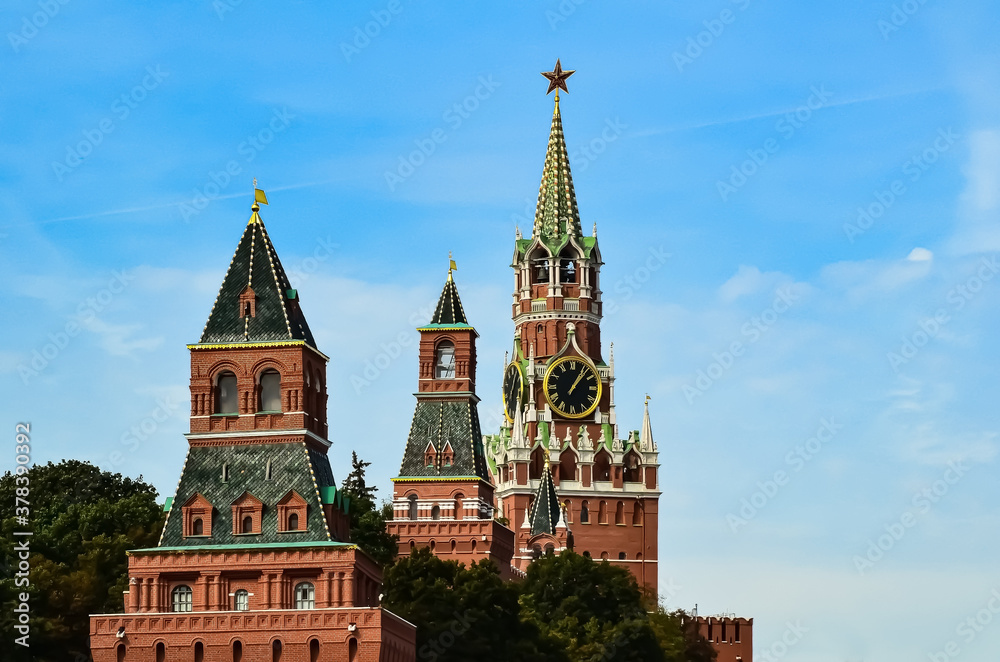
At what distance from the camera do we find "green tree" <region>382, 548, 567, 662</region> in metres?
117

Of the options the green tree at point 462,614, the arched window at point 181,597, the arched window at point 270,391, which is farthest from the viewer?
the green tree at point 462,614

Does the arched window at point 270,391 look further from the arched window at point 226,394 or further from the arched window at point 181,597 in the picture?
the arched window at point 181,597

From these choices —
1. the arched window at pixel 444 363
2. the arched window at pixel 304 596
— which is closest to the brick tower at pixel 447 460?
the arched window at pixel 444 363

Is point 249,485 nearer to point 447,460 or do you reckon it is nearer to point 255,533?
point 255,533

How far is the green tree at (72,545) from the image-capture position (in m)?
112

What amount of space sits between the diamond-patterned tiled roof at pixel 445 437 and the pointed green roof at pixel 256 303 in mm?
33557

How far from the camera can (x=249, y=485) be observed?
10825cm

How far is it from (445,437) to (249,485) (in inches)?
1530

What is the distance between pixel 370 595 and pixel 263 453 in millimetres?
7061

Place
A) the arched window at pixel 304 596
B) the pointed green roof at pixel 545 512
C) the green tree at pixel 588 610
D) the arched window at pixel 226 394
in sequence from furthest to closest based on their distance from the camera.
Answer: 1. the pointed green roof at pixel 545 512
2. the green tree at pixel 588 610
3. the arched window at pixel 226 394
4. the arched window at pixel 304 596

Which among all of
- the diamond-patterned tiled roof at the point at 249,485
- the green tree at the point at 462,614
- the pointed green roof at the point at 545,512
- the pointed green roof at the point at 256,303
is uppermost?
the pointed green roof at the point at 256,303

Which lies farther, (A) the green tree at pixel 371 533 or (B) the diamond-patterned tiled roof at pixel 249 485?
(A) the green tree at pixel 371 533

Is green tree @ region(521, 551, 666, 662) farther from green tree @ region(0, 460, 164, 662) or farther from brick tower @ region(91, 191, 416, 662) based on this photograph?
brick tower @ region(91, 191, 416, 662)

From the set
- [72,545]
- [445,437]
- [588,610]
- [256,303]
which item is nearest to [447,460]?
[445,437]
